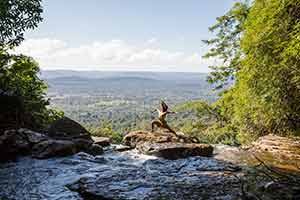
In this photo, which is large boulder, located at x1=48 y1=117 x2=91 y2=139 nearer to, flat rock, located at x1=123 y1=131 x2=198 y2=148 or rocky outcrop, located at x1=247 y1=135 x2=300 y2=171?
flat rock, located at x1=123 y1=131 x2=198 y2=148

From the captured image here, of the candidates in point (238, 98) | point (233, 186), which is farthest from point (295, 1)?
point (233, 186)

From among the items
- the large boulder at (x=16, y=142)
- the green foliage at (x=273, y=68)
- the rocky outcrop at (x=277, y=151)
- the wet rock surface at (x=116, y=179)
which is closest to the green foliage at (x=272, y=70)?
the green foliage at (x=273, y=68)

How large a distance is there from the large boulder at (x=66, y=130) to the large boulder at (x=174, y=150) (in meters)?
3.11

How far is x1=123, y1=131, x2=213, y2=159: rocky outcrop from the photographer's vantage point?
45.0 feet

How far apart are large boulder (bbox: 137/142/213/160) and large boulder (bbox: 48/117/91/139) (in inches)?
122

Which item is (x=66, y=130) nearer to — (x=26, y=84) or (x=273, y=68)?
(x=26, y=84)

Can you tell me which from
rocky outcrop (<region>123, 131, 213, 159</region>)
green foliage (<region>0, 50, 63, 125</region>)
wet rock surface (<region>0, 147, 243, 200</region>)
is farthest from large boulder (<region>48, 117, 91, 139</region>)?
wet rock surface (<region>0, 147, 243, 200</region>)

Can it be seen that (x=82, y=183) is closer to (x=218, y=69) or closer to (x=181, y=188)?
(x=181, y=188)

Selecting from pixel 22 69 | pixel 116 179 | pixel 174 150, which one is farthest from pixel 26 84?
pixel 116 179

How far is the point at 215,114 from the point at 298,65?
15580 millimetres

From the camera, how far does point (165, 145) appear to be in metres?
14.5

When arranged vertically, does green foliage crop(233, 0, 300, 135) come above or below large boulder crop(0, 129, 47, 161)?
above

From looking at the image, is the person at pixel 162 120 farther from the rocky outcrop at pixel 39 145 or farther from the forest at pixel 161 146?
the rocky outcrop at pixel 39 145

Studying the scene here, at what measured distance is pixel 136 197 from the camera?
7.83 meters
